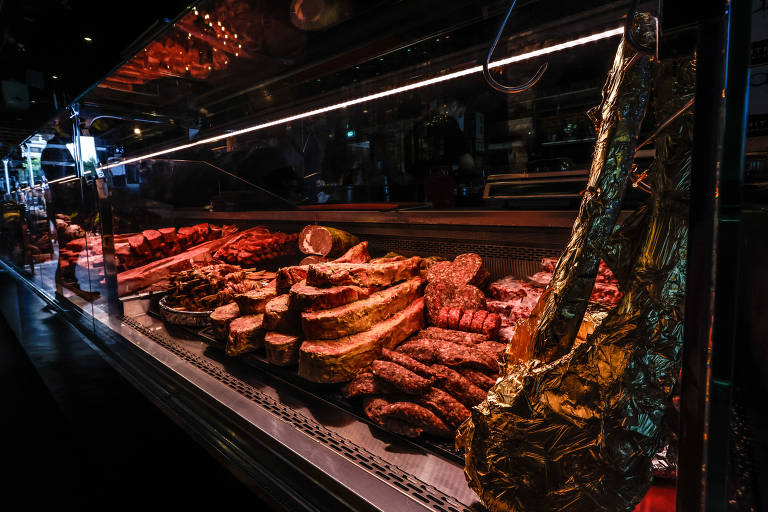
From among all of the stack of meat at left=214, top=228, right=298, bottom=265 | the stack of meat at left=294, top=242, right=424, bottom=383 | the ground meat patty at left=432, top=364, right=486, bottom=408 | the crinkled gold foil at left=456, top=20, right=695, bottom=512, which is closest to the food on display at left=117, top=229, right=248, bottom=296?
the stack of meat at left=214, top=228, right=298, bottom=265

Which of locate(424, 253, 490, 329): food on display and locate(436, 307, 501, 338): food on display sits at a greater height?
locate(424, 253, 490, 329): food on display

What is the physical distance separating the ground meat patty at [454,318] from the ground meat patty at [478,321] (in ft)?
0.28

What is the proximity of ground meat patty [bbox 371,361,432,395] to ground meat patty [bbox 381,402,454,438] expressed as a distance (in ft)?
0.21

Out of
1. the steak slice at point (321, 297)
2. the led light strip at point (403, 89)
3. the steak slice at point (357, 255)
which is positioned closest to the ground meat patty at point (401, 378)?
the steak slice at point (321, 297)

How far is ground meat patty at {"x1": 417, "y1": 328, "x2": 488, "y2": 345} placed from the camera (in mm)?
1667

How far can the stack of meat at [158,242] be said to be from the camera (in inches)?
123

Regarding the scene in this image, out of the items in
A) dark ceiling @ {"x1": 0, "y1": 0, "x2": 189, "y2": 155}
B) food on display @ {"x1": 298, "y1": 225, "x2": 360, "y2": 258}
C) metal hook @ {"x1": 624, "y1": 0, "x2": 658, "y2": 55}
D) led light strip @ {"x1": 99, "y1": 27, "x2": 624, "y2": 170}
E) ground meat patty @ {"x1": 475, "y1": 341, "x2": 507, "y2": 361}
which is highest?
dark ceiling @ {"x1": 0, "y1": 0, "x2": 189, "y2": 155}

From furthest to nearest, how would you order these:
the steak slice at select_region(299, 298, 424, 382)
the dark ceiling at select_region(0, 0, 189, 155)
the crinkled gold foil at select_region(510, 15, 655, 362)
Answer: the dark ceiling at select_region(0, 0, 189, 155), the steak slice at select_region(299, 298, 424, 382), the crinkled gold foil at select_region(510, 15, 655, 362)

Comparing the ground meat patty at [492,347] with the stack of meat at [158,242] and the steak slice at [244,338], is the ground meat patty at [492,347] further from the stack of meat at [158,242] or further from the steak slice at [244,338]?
the stack of meat at [158,242]

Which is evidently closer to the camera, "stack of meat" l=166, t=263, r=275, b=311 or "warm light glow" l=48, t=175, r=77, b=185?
"stack of meat" l=166, t=263, r=275, b=311

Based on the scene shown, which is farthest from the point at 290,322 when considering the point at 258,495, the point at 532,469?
the point at 532,469

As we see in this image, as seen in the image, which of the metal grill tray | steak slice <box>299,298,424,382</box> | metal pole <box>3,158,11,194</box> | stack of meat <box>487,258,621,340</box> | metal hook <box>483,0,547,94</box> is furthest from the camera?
metal pole <box>3,158,11,194</box>

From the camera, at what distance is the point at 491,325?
1767 millimetres

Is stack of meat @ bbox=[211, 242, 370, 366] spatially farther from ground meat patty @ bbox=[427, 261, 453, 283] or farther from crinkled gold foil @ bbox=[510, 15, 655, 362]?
crinkled gold foil @ bbox=[510, 15, 655, 362]
